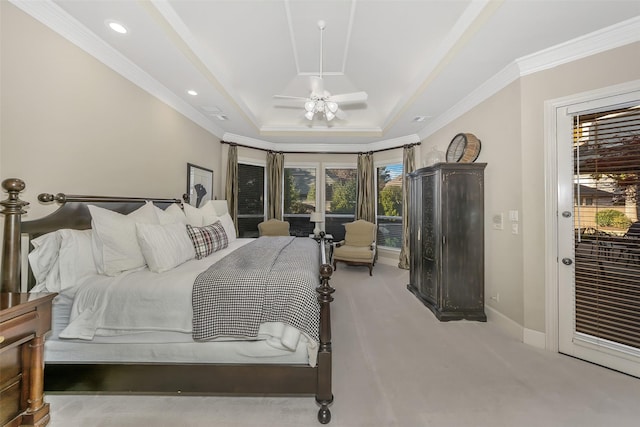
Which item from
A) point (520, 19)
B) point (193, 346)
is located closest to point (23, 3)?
point (193, 346)

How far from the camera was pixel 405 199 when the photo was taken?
5523 mm

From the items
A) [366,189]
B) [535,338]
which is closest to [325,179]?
[366,189]

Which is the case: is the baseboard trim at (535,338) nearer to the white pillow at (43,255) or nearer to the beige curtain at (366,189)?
the beige curtain at (366,189)

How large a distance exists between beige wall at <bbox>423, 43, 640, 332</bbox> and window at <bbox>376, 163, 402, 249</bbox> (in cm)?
268

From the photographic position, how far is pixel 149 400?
1.83 m

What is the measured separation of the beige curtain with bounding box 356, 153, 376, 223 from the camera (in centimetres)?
612

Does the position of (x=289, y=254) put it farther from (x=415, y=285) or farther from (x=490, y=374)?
(x=415, y=285)

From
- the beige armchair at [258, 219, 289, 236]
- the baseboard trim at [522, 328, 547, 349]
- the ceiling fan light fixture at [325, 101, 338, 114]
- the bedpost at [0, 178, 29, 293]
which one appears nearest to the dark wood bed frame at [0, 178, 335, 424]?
the bedpost at [0, 178, 29, 293]

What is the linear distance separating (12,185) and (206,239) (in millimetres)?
1450

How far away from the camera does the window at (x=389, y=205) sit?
5.98 metres

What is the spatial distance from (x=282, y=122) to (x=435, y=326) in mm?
4644

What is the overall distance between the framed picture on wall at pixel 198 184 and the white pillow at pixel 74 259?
2149mm

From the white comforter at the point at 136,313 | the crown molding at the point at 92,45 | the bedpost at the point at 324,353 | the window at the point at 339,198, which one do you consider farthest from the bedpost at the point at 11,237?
the window at the point at 339,198

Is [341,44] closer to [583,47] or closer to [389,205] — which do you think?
[583,47]
